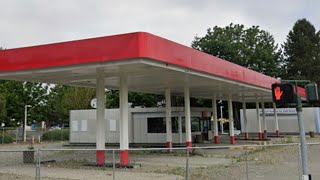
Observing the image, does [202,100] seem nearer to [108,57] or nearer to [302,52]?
[302,52]

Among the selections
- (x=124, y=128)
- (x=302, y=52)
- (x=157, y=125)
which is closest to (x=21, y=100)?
(x=157, y=125)

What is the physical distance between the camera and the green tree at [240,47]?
58.1 m

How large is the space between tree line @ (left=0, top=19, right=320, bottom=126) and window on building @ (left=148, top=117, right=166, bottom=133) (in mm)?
16235

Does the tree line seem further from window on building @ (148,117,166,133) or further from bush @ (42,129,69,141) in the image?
window on building @ (148,117,166,133)

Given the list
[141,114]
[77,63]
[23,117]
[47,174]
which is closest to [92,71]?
[77,63]

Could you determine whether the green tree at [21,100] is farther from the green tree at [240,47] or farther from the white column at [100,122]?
the white column at [100,122]

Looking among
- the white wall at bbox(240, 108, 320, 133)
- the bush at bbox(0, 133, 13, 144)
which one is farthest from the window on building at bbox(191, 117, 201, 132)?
the bush at bbox(0, 133, 13, 144)

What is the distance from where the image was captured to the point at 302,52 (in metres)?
73.6

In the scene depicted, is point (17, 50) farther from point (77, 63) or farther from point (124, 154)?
point (124, 154)

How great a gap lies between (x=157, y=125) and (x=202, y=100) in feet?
84.7

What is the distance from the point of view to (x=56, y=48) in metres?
16.2

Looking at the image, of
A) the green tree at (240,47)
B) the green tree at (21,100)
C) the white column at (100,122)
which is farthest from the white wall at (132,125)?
the green tree at (240,47)

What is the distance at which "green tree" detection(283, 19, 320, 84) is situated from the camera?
229ft

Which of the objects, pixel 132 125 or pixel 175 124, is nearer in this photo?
pixel 175 124
